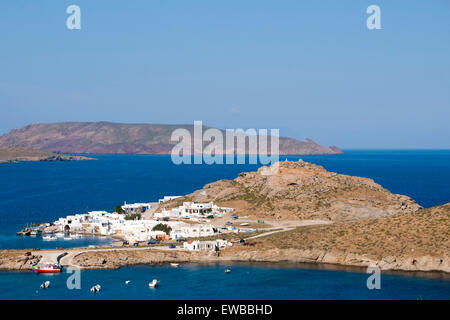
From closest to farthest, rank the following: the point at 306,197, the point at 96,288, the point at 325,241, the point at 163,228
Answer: the point at 96,288, the point at 325,241, the point at 163,228, the point at 306,197

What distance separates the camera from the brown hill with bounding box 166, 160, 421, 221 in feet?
275

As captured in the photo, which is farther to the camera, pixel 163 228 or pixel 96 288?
pixel 163 228

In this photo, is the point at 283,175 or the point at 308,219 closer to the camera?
the point at 308,219

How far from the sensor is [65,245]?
242 ft

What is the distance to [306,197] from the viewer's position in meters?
88.3

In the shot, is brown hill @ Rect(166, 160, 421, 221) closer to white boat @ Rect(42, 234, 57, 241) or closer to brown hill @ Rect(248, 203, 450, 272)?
brown hill @ Rect(248, 203, 450, 272)

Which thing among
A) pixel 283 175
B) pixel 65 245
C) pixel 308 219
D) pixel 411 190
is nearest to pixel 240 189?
pixel 283 175

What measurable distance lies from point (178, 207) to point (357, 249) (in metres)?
44.4

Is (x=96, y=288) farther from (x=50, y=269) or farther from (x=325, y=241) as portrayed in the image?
(x=325, y=241)

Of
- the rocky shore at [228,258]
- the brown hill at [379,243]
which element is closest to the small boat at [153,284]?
the rocky shore at [228,258]

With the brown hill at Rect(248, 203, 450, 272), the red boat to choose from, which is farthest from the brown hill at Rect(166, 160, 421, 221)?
the red boat

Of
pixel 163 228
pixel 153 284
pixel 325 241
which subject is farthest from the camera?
pixel 163 228

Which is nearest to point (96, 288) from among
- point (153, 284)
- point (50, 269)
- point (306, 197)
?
point (153, 284)
